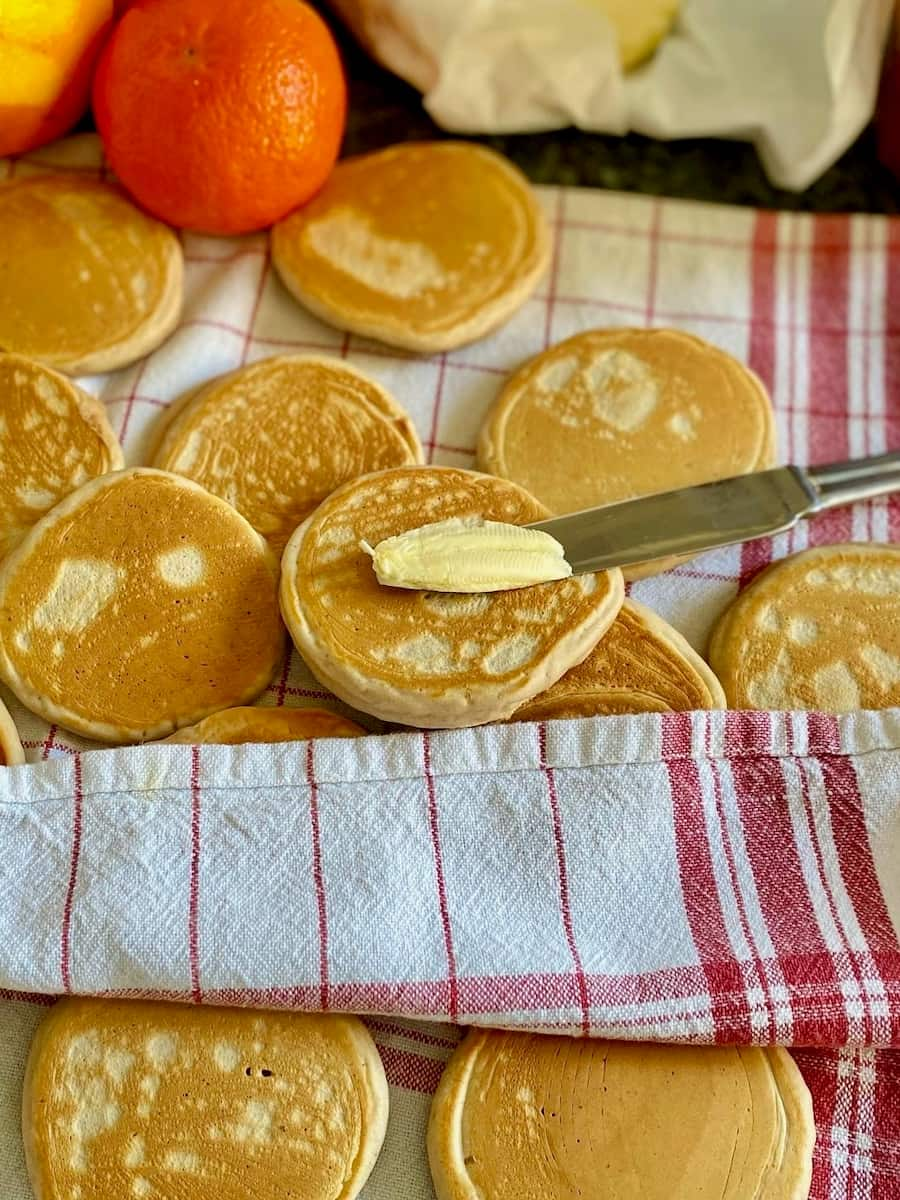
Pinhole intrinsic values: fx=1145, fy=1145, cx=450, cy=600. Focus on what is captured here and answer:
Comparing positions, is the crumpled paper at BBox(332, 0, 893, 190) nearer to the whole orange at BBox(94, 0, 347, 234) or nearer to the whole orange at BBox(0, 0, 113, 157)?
the whole orange at BBox(94, 0, 347, 234)

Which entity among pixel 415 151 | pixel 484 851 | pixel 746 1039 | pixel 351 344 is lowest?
pixel 746 1039

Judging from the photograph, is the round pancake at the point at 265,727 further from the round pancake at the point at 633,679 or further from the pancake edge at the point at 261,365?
the pancake edge at the point at 261,365

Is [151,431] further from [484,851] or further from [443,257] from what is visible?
[484,851]

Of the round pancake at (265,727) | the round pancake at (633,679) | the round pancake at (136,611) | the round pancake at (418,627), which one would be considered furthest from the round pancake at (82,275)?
the round pancake at (633,679)

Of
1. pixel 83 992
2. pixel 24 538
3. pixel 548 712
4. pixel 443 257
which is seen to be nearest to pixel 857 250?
pixel 443 257

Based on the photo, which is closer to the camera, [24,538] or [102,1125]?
[102,1125]

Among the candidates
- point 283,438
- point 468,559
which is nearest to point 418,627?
point 468,559
